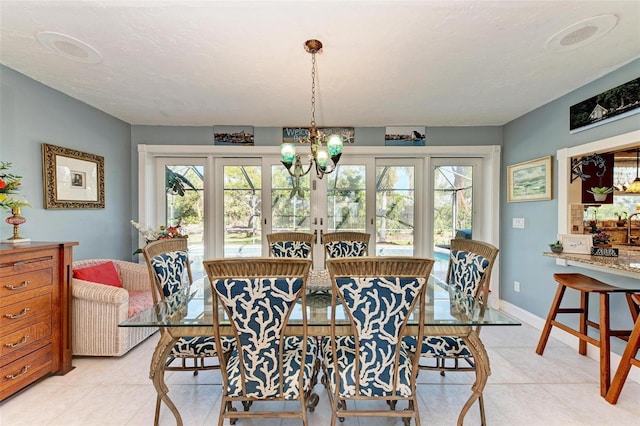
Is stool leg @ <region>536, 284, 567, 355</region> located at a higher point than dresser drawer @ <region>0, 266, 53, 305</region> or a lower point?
lower

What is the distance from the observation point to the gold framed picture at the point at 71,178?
271 centimetres

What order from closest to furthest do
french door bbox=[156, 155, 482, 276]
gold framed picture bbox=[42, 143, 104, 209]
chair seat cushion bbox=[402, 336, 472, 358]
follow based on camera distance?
chair seat cushion bbox=[402, 336, 472, 358], gold framed picture bbox=[42, 143, 104, 209], french door bbox=[156, 155, 482, 276]

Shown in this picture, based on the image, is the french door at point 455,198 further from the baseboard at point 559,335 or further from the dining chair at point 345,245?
the dining chair at point 345,245

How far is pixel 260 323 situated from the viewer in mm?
1374

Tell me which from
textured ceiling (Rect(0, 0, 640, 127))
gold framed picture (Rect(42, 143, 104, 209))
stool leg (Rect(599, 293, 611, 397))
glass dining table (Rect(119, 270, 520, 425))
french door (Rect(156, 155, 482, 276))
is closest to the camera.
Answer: glass dining table (Rect(119, 270, 520, 425))

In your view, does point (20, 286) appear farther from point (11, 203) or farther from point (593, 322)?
point (593, 322)

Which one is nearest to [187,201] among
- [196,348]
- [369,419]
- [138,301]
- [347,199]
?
[138,301]

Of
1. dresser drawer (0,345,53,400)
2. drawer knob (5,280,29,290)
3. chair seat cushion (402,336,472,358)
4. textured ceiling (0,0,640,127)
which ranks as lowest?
dresser drawer (0,345,53,400)

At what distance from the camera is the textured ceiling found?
1665 mm

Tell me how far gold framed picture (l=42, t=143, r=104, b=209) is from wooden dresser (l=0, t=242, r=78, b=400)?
0.87 metres

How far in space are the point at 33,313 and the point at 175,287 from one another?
1.02m

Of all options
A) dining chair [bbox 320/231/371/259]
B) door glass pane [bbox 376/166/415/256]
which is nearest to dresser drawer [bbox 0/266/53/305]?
dining chair [bbox 320/231/371/259]

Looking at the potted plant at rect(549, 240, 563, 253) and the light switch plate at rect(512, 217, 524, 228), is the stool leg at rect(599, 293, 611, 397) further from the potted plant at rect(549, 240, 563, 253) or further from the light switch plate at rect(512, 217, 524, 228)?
the light switch plate at rect(512, 217, 524, 228)

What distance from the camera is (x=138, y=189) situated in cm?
387
